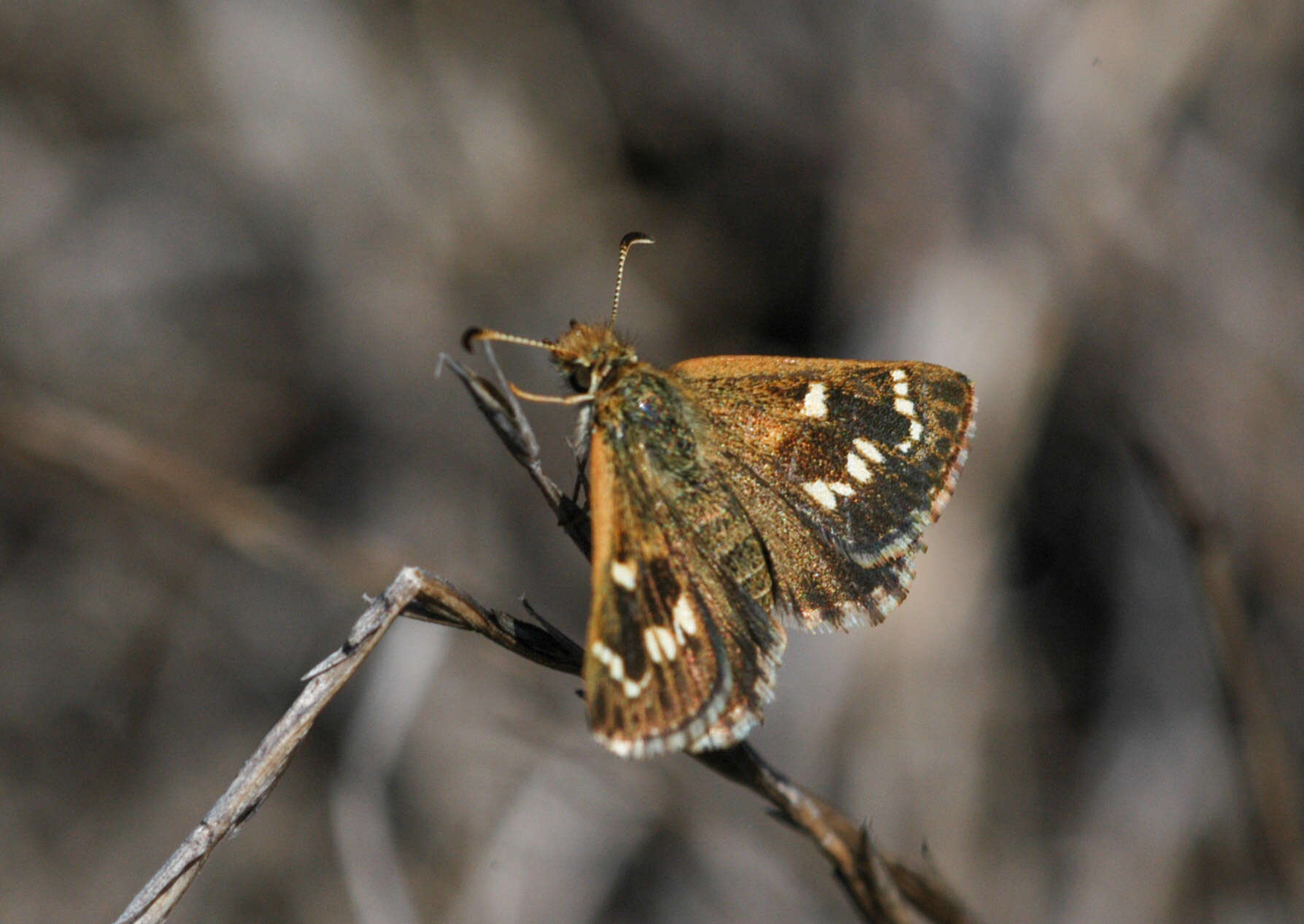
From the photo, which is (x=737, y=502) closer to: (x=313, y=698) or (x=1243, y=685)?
(x=313, y=698)

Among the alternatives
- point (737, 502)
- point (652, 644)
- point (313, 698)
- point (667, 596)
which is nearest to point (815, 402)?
point (737, 502)

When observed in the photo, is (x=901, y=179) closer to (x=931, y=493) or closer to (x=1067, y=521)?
(x=1067, y=521)

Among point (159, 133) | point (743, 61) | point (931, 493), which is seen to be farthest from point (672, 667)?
point (159, 133)

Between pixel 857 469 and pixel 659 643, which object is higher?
pixel 857 469

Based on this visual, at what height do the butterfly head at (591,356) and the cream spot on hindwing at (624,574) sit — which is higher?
the butterfly head at (591,356)

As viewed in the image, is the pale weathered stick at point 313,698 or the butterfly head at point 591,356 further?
the butterfly head at point 591,356

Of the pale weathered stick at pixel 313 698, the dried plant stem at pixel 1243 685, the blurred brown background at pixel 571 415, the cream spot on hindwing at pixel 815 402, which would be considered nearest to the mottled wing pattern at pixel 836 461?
the cream spot on hindwing at pixel 815 402

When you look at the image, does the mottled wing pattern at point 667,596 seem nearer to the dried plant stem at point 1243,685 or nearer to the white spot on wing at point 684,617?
the white spot on wing at point 684,617
